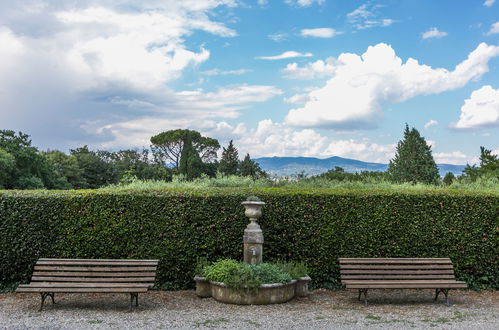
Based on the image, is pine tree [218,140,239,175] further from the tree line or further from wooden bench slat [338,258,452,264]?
wooden bench slat [338,258,452,264]

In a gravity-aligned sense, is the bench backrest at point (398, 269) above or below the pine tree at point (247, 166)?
below

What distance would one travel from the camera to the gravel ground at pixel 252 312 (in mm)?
6445

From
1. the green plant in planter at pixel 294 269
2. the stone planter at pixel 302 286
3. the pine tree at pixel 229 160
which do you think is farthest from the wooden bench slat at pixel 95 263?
the pine tree at pixel 229 160

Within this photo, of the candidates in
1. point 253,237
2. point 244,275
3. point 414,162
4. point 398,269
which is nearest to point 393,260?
point 398,269

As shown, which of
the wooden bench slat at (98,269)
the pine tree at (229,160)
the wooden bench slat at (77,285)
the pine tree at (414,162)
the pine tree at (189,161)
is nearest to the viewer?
the wooden bench slat at (77,285)

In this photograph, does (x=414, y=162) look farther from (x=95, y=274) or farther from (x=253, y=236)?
(x=95, y=274)

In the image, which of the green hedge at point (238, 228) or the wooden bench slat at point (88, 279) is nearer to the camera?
the wooden bench slat at point (88, 279)

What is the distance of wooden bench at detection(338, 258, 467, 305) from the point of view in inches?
306

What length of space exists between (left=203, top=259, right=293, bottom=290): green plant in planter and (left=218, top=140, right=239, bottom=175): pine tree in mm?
33246

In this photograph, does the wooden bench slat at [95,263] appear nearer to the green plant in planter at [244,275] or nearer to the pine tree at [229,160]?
the green plant in planter at [244,275]

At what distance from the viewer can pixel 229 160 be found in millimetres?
42625

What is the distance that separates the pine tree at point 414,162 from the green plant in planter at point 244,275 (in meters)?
16.0

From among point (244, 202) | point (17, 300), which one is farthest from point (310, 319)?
point (17, 300)

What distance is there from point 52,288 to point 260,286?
3277 mm
